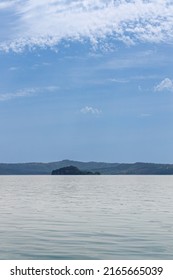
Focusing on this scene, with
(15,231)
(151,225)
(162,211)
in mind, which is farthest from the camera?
(162,211)

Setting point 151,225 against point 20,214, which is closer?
point 151,225

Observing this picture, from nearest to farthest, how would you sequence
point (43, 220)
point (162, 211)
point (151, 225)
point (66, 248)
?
1. point (66, 248)
2. point (151, 225)
3. point (43, 220)
4. point (162, 211)

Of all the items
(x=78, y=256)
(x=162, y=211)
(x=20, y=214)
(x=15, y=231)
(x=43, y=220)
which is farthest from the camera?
(x=162, y=211)

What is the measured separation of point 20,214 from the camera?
216 feet

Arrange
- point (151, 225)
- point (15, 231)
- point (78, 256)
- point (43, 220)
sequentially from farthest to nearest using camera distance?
point (43, 220), point (151, 225), point (15, 231), point (78, 256)
